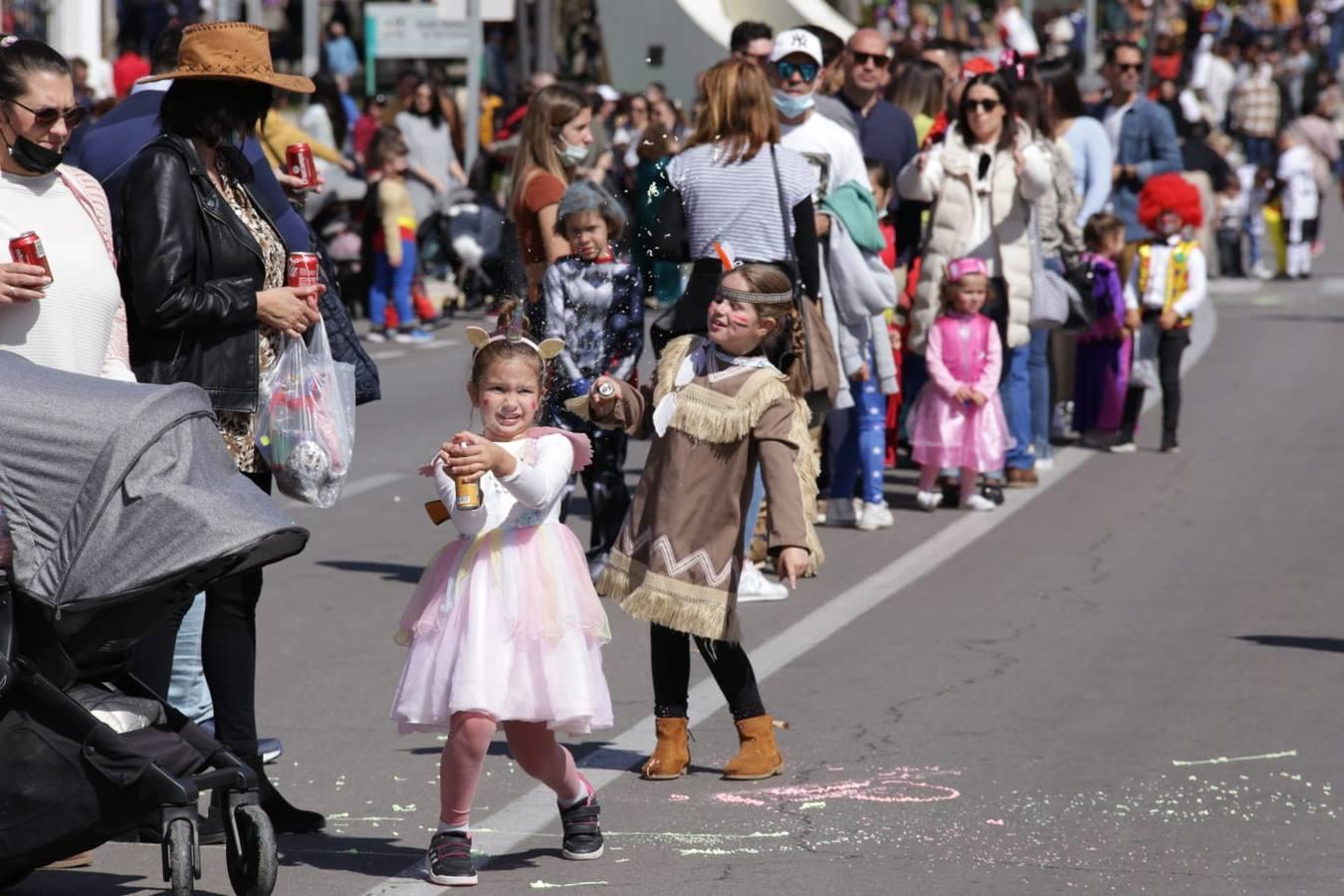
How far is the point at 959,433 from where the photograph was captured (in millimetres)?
12078

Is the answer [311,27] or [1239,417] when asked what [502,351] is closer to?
[1239,417]

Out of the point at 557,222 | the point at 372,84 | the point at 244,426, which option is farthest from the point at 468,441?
the point at 372,84

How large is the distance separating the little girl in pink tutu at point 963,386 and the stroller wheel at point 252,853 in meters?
7.05

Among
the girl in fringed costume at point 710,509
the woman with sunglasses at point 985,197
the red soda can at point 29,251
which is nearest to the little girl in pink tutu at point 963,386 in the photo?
the woman with sunglasses at point 985,197

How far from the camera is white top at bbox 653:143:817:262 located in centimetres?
959

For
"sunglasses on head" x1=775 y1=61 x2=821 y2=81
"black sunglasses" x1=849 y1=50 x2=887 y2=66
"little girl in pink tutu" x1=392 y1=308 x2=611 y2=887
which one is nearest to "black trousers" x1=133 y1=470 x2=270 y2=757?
"little girl in pink tutu" x1=392 y1=308 x2=611 y2=887

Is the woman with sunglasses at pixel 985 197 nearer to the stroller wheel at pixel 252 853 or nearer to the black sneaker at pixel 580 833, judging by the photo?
the black sneaker at pixel 580 833

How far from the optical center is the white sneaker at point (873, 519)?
460 inches

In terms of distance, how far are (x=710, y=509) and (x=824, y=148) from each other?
4.07m

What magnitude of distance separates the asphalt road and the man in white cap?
1.61 meters

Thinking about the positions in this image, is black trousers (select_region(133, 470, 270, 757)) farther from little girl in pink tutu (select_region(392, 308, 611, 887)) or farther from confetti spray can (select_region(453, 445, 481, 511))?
confetti spray can (select_region(453, 445, 481, 511))

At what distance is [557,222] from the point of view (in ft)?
29.1

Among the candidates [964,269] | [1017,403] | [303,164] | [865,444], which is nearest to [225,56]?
[303,164]

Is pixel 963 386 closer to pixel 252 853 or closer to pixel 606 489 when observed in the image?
pixel 606 489
